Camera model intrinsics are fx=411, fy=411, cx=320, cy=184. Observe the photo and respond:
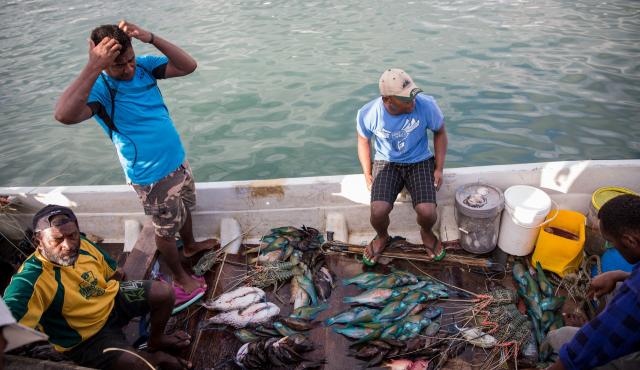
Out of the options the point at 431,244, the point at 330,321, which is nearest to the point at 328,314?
the point at 330,321

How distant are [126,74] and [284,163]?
429 cm

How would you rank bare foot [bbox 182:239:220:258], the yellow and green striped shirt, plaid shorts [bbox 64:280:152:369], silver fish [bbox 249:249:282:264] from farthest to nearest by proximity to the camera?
bare foot [bbox 182:239:220:258]
silver fish [bbox 249:249:282:264]
plaid shorts [bbox 64:280:152:369]
the yellow and green striped shirt

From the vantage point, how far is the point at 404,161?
4340 mm

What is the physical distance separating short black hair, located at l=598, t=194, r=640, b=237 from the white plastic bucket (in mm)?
1491

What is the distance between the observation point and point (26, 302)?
2617mm

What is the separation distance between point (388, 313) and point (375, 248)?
76 centimetres

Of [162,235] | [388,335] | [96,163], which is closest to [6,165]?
[96,163]

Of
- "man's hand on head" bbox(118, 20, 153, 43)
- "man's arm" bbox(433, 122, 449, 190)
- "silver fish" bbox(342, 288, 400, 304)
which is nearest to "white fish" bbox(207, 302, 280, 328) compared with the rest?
"silver fish" bbox(342, 288, 400, 304)

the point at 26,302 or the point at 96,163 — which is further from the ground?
the point at 26,302

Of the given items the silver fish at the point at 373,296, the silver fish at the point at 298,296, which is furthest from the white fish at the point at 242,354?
the silver fish at the point at 373,296

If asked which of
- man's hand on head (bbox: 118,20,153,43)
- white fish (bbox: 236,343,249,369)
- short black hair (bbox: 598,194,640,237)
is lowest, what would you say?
white fish (bbox: 236,343,249,369)

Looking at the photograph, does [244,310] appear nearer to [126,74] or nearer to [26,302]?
[26,302]

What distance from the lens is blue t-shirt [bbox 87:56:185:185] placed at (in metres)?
3.38

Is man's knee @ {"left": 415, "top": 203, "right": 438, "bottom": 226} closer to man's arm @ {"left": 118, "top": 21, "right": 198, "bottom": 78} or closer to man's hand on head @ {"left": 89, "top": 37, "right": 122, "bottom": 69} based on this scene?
man's arm @ {"left": 118, "top": 21, "right": 198, "bottom": 78}
